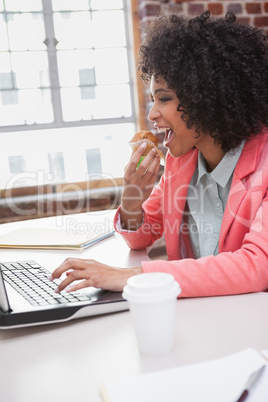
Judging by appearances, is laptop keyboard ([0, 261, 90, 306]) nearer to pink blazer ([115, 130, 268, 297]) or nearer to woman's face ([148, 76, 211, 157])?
pink blazer ([115, 130, 268, 297])

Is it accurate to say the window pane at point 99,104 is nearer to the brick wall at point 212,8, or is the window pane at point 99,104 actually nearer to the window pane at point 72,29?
the window pane at point 72,29

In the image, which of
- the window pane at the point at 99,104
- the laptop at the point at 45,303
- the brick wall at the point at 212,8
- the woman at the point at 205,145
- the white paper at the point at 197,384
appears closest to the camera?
the white paper at the point at 197,384

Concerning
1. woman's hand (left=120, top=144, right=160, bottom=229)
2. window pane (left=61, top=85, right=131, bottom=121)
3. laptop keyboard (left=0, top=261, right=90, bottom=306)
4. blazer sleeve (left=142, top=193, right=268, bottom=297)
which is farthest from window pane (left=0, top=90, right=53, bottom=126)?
blazer sleeve (left=142, top=193, right=268, bottom=297)

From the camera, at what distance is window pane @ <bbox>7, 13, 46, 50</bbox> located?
2.43 meters

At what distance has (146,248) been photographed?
1.37 meters

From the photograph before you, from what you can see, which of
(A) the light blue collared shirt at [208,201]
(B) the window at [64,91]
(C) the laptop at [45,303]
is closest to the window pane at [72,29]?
(B) the window at [64,91]

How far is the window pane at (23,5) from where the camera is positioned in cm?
241

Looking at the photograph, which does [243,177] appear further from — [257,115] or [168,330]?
[168,330]

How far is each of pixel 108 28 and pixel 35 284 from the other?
204cm

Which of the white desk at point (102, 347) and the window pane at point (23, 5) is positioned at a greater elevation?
the window pane at point (23, 5)

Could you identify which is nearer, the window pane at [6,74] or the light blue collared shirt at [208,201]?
the light blue collared shirt at [208,201]

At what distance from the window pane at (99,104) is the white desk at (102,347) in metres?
1.95

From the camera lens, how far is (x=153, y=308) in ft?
1.95

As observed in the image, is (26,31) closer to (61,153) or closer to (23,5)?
(23,5)
